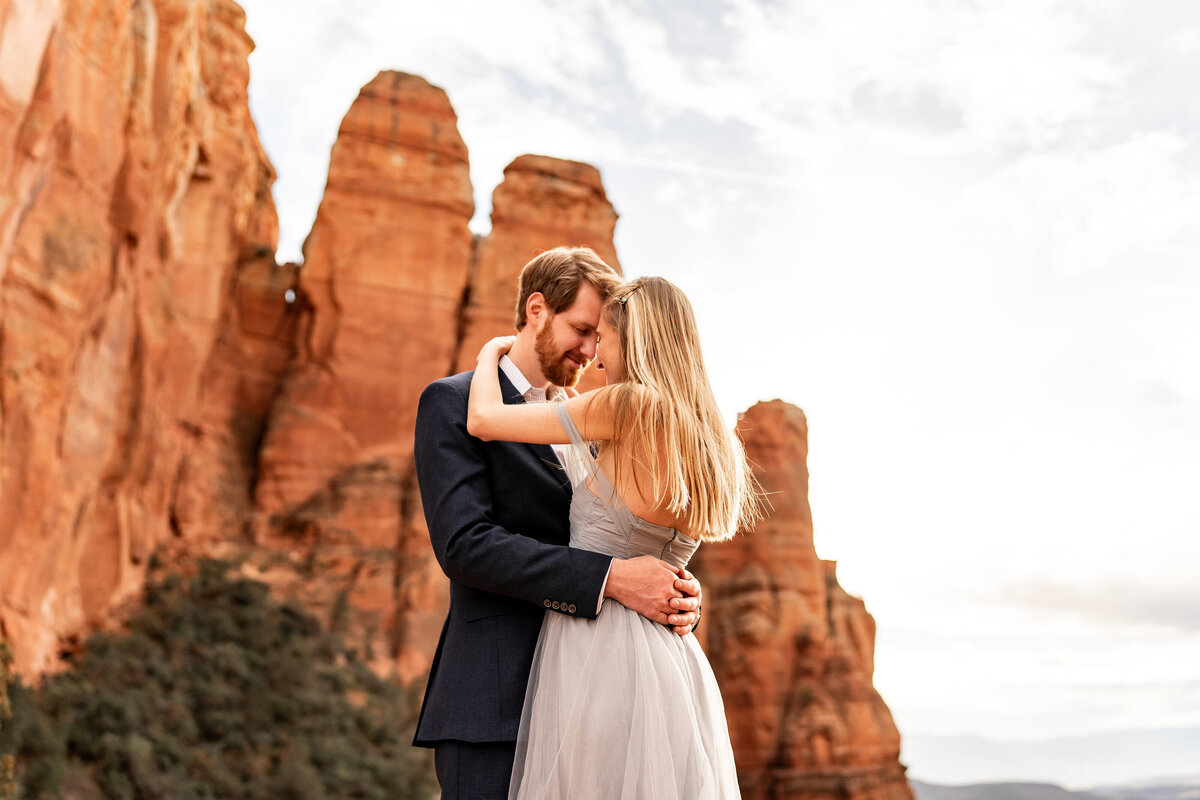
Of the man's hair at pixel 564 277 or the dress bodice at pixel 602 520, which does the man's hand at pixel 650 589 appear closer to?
the dress bodice at pixel 602 520

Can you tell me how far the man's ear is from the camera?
2.97 meters

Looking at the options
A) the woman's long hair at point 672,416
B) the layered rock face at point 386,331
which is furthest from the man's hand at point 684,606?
the layered rock face at point 386,331

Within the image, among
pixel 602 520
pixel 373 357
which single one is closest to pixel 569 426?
pixel 602 520

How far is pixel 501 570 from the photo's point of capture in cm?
253

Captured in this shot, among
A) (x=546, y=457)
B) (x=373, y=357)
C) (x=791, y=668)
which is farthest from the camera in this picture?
(x=791, y=668)

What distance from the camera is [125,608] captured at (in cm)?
1659

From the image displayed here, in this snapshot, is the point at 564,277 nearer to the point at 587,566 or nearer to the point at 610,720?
the point at 587,566

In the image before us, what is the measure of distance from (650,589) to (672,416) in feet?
1.47

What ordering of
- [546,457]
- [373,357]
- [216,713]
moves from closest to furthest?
[546,457] → [216,713] → [373,357]

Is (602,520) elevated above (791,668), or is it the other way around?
(791,668)

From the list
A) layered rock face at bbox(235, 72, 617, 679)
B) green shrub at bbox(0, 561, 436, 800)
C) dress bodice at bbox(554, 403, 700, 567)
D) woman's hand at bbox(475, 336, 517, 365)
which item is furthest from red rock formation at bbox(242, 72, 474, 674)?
dress bodice at bbox(554, 403, 700, 567)

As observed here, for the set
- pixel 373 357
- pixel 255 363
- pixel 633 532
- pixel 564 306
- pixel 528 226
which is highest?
pixel 528 226

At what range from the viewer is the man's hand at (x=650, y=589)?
2.59m

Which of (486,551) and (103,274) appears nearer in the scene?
(486,551)
